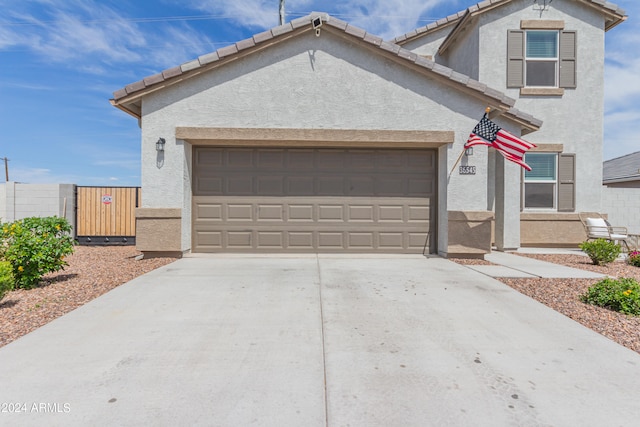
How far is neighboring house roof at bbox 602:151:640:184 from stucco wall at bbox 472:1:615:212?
30.9 feet

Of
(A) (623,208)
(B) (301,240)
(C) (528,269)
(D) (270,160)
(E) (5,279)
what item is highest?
(D) (270,160)

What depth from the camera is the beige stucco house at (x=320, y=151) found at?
7.57m

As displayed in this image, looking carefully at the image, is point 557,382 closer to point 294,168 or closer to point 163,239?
point 294,168

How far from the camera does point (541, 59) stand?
33.0ft

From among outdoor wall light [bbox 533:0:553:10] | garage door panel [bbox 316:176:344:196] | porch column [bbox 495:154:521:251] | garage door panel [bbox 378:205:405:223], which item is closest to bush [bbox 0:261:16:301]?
garage door panel [bbox 316:176:344:196]

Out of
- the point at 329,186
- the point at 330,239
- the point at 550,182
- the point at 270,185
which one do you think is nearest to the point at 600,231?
the point at 550,182

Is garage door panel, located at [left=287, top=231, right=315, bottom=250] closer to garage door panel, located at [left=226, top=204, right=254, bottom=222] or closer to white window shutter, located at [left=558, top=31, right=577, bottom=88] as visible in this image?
garage door panel, located at [left=226, top=204, right=254, bottom=222]

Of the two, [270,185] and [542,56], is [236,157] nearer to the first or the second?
[270,185]

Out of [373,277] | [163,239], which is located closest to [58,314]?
[163,239]

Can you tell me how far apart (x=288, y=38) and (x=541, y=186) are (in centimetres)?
871

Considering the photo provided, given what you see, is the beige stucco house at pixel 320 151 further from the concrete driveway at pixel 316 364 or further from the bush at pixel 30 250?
the concrete driveway at pixel 316 364

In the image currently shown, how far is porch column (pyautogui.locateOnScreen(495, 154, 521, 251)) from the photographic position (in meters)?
9.24

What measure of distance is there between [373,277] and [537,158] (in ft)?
25.4

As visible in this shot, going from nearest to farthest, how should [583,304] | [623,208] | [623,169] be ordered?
[583,304]
[623,208]
[623,169]
